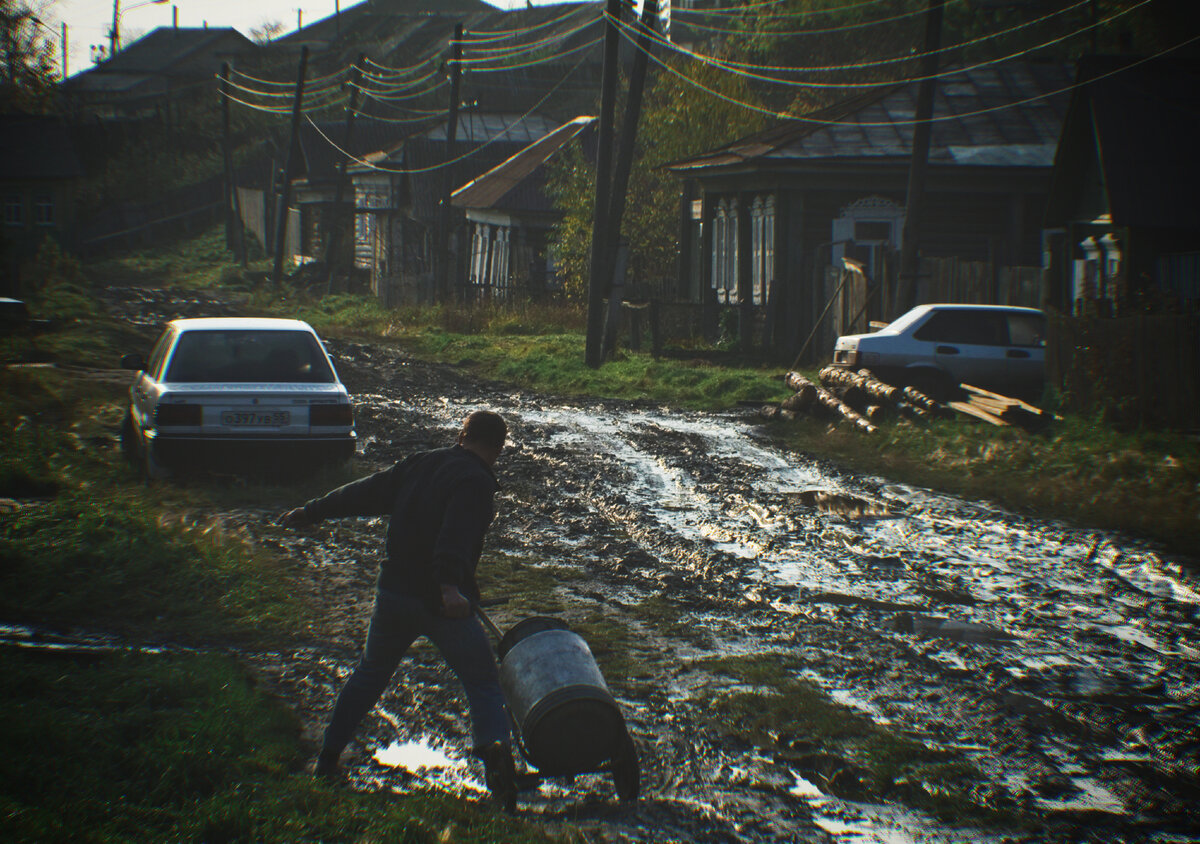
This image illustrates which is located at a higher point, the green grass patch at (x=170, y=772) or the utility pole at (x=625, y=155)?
the utility pole at (x=625, y=155)

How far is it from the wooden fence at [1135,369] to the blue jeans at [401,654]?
10458 mm

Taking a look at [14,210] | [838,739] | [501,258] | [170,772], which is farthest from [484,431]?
→ [14,210]

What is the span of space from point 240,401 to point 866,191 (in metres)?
17.1

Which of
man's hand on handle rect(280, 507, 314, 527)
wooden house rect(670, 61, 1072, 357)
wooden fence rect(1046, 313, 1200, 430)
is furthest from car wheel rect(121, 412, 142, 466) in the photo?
wooden house rect(670, 61, 1072, 357)

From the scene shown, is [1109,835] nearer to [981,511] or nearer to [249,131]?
[981,511]

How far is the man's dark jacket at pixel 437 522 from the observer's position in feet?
14.9

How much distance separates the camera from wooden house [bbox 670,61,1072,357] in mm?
23188

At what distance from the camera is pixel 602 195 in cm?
2177

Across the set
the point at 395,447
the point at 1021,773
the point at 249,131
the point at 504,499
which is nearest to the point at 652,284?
the point at 395,447

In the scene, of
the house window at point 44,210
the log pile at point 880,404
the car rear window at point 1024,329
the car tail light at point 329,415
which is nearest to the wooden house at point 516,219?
the log pile at point 880,404

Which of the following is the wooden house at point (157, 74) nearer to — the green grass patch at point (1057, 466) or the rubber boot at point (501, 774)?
the green grass patch at point (1057, 466)

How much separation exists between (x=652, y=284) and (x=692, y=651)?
24860 mm

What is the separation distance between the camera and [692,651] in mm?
6391

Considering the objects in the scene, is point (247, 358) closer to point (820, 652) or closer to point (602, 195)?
point (820, 652)
